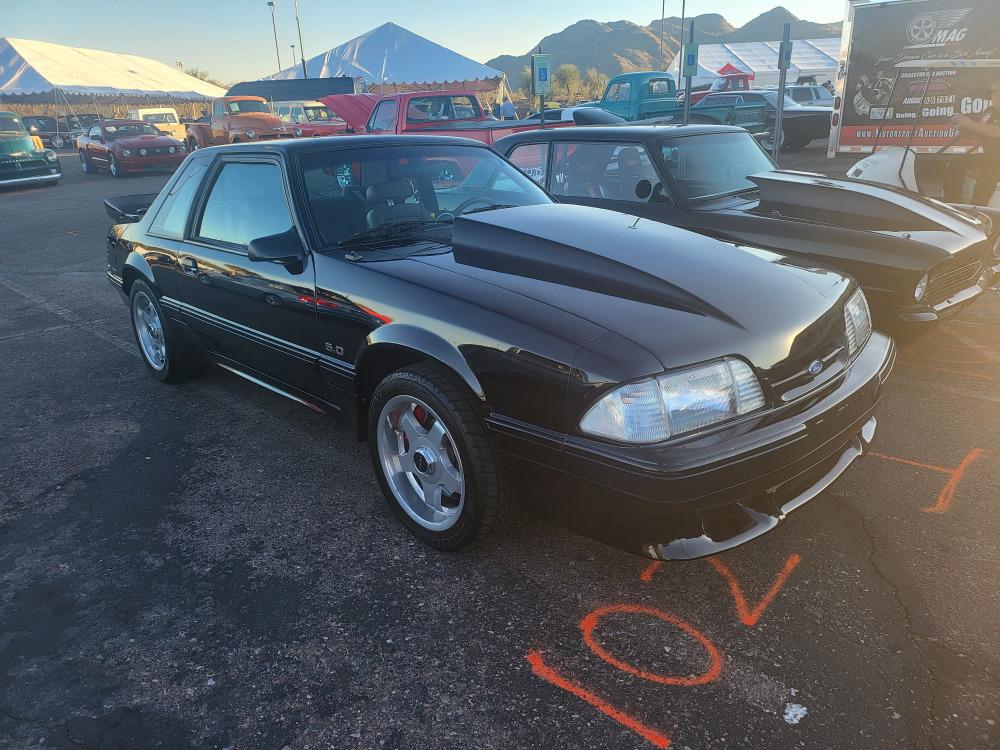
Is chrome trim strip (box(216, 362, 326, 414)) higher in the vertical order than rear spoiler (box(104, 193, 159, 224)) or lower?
lower

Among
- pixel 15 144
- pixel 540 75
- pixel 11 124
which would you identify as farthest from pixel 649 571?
pixel 11 124

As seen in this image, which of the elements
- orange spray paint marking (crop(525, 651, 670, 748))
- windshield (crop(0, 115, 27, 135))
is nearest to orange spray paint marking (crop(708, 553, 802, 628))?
orange spray paint marking (crop(525, 651, 670, 748))

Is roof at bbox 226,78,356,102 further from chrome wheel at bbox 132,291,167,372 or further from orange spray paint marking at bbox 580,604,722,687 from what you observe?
orange spray paint marking at bbox 580,604,722,687

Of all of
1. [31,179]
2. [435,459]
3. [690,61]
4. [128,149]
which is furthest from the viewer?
[128,149]

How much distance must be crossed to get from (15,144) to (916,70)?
18.3 meters

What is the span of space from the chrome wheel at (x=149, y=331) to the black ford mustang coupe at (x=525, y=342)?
866 mm

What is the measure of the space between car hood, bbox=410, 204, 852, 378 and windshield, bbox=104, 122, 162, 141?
20425mm

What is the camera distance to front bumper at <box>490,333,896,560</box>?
2.00m

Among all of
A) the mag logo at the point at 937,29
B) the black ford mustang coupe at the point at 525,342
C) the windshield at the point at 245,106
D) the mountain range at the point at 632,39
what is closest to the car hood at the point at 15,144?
the windshield at the point at 245,106

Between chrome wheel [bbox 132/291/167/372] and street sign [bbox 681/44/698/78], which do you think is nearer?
chrome wheel [bbox 132/291/167/372]

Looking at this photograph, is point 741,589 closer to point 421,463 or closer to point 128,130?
point 421,463

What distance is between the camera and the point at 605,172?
4996mm

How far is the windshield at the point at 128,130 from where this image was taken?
19.3 meters

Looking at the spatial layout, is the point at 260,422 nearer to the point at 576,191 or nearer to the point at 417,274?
the point at 417,274
